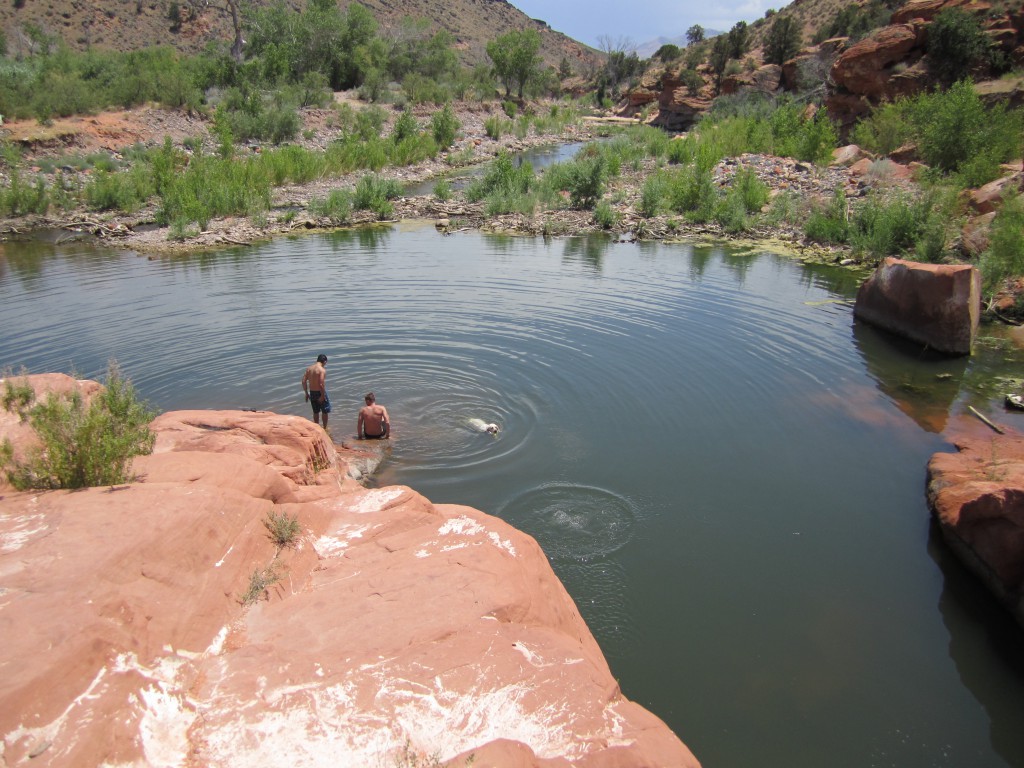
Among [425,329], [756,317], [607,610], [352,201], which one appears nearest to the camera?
[607,610]

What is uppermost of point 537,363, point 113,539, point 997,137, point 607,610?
point 997,137

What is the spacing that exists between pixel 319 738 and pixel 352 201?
26735 mm

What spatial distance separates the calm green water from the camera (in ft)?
19.8

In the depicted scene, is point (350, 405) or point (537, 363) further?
point (537, 363)

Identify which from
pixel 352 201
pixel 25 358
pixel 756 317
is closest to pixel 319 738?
pixel 25 358

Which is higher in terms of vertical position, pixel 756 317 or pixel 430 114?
pixel 430 114

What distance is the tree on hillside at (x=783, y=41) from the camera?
5336cm

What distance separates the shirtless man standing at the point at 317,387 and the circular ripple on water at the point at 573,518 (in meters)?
3.66

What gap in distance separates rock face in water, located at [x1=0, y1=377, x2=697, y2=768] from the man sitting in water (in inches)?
154

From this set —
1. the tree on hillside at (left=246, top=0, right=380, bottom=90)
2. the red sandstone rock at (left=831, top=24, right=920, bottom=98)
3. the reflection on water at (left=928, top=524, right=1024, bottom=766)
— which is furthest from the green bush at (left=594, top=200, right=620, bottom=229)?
the tree on hillside at (left=246, top=0, right=380, bottom=90)

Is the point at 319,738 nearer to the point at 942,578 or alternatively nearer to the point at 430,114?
the point at 942,578

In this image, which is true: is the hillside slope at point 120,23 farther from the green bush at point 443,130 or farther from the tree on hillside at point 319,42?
the green bush at point 443,130

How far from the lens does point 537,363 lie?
41.3 feet

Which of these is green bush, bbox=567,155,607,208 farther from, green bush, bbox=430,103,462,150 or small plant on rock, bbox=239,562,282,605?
small plant on rock, bbox=239,562,282,605
